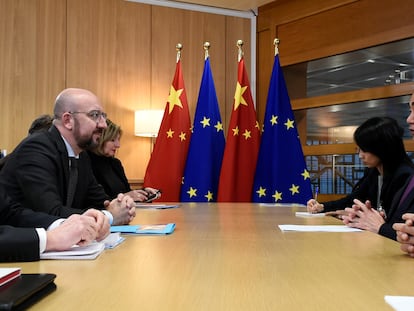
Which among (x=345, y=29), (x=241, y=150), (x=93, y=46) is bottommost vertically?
(x=241, y=150)

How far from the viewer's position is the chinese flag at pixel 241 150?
14.2 ft

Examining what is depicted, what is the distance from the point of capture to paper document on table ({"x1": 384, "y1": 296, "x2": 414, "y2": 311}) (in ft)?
2.42

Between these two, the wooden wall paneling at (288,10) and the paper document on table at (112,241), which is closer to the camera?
the paper document on table at (112,241)

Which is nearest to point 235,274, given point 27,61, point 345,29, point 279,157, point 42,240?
point 42,240

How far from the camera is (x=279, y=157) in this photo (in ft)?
14.3

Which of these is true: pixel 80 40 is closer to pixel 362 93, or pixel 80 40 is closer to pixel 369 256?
pixel 362 93

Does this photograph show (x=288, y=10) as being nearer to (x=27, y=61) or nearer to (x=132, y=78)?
(x=132, y=78)

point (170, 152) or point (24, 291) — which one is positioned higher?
point (170, 152)

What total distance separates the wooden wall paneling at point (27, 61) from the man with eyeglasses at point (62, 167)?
189 centimetres

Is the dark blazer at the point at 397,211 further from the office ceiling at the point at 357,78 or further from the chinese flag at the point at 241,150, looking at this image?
the chinese flag at the point at 241,150

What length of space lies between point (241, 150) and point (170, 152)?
70 centimetres

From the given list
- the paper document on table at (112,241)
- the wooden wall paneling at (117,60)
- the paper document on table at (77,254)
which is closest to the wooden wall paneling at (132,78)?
the wooden wall paneling at (117,60)

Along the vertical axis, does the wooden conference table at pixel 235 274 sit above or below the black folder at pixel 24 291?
below

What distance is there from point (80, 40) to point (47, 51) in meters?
0.34
